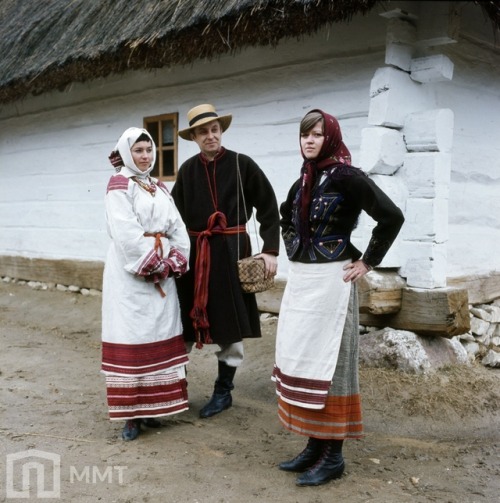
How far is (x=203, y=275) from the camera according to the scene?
3.34 m

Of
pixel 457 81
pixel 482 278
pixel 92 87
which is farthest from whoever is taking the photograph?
pixel 92 87

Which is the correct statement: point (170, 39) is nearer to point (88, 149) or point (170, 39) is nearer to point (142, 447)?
point (88, 149)

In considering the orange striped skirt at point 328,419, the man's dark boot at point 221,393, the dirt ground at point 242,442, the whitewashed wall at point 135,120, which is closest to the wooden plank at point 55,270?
the whitewashed wall at point 135,120

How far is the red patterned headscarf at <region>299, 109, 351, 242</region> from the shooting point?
101 inches

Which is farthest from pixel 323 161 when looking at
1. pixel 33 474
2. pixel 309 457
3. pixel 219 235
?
pixel 33 474

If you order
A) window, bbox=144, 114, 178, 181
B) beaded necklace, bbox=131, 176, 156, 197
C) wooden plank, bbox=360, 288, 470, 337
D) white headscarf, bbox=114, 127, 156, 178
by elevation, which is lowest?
wooden plank, bbox=360, 288, 470, 337

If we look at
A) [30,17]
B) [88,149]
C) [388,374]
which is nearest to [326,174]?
[388,374]

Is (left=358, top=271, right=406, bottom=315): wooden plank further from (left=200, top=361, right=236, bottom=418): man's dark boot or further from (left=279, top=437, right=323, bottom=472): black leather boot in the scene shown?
(left=279, top=437, right=323, bottom=472): black leather boot

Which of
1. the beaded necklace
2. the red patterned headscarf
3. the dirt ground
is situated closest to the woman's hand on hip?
the red patterned headscarf

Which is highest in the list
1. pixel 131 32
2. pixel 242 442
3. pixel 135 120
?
pixel 131 32

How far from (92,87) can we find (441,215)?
13.4 feet

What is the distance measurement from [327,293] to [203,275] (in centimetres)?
96

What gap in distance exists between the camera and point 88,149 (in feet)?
21.9

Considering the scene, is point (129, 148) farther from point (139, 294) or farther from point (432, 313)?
point (432, 313)
